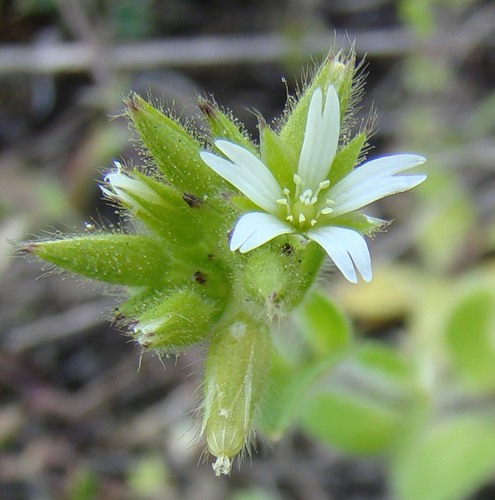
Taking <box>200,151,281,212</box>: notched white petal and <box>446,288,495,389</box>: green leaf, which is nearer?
<box>200,151,281,212</box>: notched white petal

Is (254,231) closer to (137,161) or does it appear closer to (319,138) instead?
(319,138)

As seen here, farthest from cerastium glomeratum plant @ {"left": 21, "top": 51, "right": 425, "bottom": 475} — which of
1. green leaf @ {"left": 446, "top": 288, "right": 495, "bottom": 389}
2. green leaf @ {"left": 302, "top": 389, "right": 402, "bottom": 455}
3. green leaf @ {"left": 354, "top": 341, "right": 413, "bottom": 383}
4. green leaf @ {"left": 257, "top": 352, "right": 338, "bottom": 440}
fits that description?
green leaf @ {"left": 446, "top": 288, "right": 495, "bottom": 389}

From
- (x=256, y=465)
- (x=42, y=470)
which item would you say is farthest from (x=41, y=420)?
(x=256, y=465)

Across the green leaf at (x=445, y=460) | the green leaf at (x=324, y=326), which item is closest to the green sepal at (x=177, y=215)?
the green leaf at (x=324, y=326)

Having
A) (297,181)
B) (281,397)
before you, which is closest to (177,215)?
(297,181)

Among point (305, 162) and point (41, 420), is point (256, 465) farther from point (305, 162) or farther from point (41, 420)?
point (305, 162)

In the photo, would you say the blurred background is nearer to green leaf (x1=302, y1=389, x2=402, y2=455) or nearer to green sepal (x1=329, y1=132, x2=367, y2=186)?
green leaf (x1=302, y1=389, x2=402, y2=455)

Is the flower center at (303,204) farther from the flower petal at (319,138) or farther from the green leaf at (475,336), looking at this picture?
the green leaf at (475,336)
